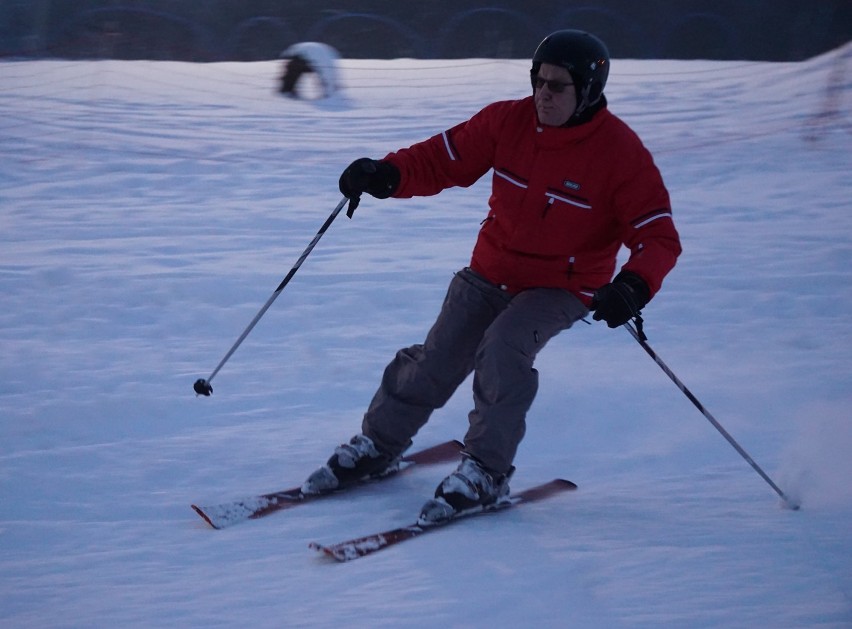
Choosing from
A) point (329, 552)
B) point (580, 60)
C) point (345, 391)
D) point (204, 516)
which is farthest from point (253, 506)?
point (580, 60)

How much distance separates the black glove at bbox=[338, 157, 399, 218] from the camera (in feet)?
10.2

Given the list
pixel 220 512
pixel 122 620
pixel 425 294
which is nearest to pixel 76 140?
pixel 425 294

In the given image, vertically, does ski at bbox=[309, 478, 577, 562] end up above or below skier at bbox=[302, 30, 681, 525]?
below

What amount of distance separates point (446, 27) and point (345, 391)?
6.06m

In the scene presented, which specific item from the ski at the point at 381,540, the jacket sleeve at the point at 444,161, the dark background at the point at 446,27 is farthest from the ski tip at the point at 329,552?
the dark background at the point at 446,27

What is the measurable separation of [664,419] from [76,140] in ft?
17.8

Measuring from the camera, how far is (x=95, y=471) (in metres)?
3.21

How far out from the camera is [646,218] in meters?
2.83

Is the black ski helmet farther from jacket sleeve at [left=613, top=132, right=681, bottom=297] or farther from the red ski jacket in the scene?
jacket sleeve at [left=613, top=132, right=681, bottom=297]

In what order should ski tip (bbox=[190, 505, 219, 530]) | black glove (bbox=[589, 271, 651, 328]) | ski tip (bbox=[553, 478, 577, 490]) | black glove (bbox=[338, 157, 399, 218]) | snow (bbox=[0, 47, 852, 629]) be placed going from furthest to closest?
ski tip (bbox=[553, 478, 577, 490])
black glove (bbox=[338, 157, 399, 218])
ski tip (bbox=[190, 505, 219, 530])
black glove (bbox=[589, 271, 651, 328])
snow (bbox=[0, 47, 852, 629])

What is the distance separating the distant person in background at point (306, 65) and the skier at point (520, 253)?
6.20 metres

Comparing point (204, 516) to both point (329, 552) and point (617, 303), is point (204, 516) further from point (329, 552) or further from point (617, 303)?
point (617, 303)

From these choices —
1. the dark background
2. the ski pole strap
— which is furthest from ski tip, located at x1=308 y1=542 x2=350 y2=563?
the dark background

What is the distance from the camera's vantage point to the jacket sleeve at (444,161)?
3.12m
